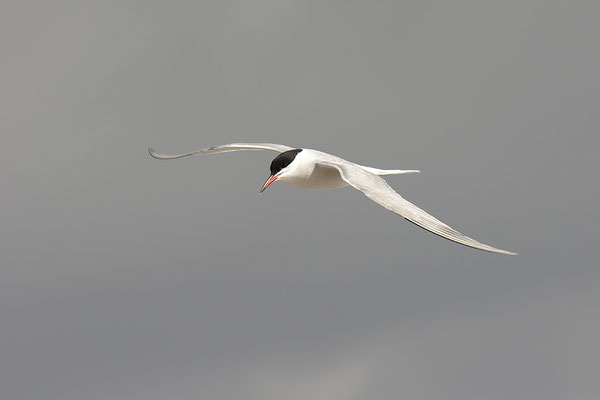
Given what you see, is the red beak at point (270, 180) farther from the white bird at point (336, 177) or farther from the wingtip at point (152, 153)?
the wingtip at point (152, 153)

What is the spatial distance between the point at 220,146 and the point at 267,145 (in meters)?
1.36

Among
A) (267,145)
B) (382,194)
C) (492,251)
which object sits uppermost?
(267,145)

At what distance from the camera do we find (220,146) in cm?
2678

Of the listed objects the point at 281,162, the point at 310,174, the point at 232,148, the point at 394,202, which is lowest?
the point at 394,202

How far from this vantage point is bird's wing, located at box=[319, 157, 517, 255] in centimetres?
1517

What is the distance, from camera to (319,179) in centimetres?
2231

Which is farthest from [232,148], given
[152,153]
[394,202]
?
[394,202]

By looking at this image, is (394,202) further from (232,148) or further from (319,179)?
A: (232,148)

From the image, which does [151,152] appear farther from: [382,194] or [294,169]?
[382,194]

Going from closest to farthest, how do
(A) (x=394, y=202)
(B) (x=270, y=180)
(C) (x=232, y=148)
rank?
(A) (x=394, y=202) < (B) (x=270, y=180) < (C) (x=232, y=148)

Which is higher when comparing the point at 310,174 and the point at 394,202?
the point at 310,174

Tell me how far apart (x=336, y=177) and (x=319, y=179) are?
425 millimetres

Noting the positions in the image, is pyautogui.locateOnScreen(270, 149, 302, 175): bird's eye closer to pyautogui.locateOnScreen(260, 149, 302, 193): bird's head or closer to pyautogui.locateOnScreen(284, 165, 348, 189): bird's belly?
pyautogui.locateOnScreen(260, 149, 302, 193): bird's head

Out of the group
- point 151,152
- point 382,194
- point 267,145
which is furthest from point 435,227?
point 151,152
